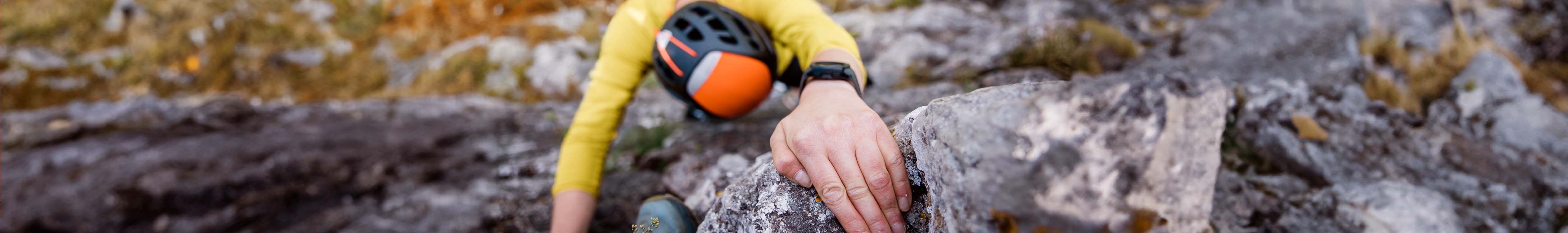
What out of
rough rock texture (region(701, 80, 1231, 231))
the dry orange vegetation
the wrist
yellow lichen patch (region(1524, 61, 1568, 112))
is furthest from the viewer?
the dry orange vegetation

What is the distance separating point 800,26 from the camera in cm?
252

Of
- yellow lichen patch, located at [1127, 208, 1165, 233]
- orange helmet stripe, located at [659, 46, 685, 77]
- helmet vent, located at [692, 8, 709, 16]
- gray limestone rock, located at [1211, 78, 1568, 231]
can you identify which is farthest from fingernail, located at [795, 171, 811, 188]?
gray limestone rock, located at [1211, 78, 1568, 231]

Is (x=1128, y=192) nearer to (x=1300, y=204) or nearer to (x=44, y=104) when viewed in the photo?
(x=1300, y=204)

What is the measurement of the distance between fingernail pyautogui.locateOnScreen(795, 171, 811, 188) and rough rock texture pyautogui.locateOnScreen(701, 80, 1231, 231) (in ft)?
1.46

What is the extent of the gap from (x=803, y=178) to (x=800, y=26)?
1256 millimetres

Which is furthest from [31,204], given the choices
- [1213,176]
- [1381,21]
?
[1381,21]

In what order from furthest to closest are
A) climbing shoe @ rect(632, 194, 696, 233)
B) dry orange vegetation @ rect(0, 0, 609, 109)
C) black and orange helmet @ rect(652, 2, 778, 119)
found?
dry orange vegetation @ rect(0, 0, 609, 109), black and orange helmet @ rect(652, 2, 778, 119), climbing shoe @ rect(632, 194, 696, 233)

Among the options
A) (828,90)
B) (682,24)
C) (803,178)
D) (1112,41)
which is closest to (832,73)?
(828,90)

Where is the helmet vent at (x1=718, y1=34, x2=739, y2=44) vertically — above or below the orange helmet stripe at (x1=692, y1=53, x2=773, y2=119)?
above

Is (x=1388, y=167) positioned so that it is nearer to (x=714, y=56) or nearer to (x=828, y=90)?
(x=828, y=90)

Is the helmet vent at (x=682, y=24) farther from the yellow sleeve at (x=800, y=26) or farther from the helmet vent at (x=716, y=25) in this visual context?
the yellow sleeve at (x=800, y=26)

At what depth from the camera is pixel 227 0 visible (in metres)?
6.99

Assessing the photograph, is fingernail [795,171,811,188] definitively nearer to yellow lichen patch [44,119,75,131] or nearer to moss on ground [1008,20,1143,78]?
moss on ground [1008,20,1143,78]

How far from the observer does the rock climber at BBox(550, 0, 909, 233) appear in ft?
4.85
